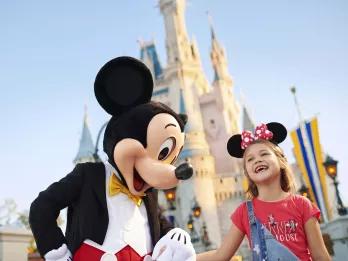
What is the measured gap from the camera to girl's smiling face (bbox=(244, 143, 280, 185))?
2740 millimetres

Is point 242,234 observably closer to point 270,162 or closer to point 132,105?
point 270,162

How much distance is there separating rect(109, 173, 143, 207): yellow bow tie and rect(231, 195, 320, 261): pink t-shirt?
0.93m

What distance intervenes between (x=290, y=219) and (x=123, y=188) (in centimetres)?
128

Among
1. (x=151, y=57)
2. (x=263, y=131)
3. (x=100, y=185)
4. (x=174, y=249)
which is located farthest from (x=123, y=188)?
(x=151, y=57)

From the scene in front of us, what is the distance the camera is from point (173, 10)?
45312 millimetres

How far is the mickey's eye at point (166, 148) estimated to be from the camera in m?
2.87

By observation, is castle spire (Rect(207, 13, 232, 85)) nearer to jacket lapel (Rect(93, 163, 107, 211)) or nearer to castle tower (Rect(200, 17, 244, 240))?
castle tower (Rect(200, 17, 244, 240))

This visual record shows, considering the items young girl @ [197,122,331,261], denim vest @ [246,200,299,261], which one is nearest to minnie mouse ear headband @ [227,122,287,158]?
young girl @ [197,122,331,261]

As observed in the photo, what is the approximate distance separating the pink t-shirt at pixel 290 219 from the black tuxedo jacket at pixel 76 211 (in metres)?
0.84

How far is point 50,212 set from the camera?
102 inches

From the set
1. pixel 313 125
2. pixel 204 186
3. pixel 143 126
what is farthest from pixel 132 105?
pixel 204 186

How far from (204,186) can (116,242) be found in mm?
35824

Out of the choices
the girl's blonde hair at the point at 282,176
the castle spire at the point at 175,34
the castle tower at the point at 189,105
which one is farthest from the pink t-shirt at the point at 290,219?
the castle spire at the point at 175,34

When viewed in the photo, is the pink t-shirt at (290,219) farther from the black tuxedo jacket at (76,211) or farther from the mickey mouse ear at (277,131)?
the black tuxedo jacket at (76,211)
